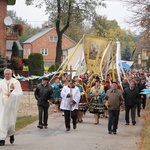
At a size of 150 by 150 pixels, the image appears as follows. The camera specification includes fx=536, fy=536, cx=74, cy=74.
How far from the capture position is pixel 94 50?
24.4 meters

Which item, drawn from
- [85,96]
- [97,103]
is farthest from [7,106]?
[85,96]

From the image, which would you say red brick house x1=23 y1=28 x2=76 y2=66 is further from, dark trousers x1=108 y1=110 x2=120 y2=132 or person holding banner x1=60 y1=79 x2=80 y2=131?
dark trousers x1=108 y1=110 x2=120 y2=132

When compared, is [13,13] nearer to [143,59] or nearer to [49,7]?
[143,59]

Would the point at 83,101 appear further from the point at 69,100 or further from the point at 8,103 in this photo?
the point at 8,103

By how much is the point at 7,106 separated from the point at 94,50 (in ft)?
39.7

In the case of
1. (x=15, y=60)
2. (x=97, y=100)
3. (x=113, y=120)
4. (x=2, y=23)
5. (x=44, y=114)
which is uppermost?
(x=2, y=23)

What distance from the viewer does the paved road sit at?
42.2ft

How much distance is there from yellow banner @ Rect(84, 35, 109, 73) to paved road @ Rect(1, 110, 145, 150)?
563 cm

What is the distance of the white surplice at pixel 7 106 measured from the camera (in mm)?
12594

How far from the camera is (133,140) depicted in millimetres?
14977

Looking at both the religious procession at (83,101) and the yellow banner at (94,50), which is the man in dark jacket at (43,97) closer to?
the religious procession at (83,101)

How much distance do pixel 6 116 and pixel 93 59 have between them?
1207 cm

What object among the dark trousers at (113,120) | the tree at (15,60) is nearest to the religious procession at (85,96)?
the dark trousers at (113,120)

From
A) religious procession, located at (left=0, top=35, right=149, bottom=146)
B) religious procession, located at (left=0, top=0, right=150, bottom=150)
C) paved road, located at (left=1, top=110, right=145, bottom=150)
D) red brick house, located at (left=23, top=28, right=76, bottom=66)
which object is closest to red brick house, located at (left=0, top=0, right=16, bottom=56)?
religious procession, located at (left=0, top=0, right=150, bottom=150)
